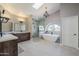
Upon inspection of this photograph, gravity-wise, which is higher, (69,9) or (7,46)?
(69,9)

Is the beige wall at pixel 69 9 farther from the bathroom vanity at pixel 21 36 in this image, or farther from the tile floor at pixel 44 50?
the bathroom vanity at pixel 21 36

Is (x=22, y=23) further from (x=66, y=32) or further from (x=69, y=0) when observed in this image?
(x=69, y=0)

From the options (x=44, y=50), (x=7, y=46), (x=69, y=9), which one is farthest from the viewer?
(x=69, y=9)

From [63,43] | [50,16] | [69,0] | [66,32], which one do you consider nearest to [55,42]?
[63,43]

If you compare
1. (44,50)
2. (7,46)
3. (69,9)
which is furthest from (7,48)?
(69,9)

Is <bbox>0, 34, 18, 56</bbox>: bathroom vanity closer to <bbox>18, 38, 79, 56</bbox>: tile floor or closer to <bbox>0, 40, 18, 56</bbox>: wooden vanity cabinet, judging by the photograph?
<bbox>0, 40, 18, 56</bbox>: wooden vanity cabinet

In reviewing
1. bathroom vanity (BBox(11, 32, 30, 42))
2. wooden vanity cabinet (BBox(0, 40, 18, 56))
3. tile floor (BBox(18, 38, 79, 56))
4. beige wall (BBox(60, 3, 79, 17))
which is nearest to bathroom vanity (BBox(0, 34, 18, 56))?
wooden vanity cabinet (BBox(0, 40, 18, 56))

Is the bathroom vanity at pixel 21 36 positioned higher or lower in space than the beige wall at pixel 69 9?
lower

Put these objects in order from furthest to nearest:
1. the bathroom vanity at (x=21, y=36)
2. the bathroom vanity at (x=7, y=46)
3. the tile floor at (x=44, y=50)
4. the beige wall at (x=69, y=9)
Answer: the beige wall at (x=69, y=9), the bathroom vanity at (x=21, y=36), the tile floor at (x=44, y=50), the bathroom vanity at (x=7, y=46)

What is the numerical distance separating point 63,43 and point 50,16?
194cm

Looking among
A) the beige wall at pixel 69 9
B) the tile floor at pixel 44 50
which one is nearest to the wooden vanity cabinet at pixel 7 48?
the tile floor at pixel 44 50

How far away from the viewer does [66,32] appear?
5.54 m

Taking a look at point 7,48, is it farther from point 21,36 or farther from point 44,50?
point 21,36

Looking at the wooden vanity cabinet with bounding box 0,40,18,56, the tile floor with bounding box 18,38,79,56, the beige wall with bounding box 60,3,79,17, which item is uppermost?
the beige wall with bounding box 60,3,79,17
